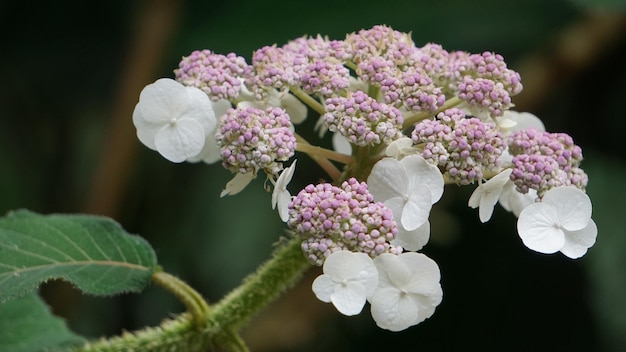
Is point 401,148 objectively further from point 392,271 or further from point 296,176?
point 296,176

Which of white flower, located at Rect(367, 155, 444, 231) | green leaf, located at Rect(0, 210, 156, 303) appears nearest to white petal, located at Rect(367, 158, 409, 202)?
white flower, located at Rect(367, 155, 444, 231)

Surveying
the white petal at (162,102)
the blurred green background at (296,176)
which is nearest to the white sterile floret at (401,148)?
the white petal at (162,102)

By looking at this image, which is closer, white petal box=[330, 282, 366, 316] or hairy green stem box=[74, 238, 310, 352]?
white petal box=[330, 282, 366, 316]

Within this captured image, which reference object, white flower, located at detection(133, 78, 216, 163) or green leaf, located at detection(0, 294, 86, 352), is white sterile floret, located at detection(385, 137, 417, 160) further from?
green leaf, located at detection(0, 294, 86, 352)

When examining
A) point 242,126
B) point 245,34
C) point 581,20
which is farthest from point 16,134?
point 242,126

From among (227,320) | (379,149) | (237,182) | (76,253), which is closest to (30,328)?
(76,253)

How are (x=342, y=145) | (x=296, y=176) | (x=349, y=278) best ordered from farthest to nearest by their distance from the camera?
(x=296, y=176), (x=342, y=145), (x=349, y=278)

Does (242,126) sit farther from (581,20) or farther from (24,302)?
(581,20)
